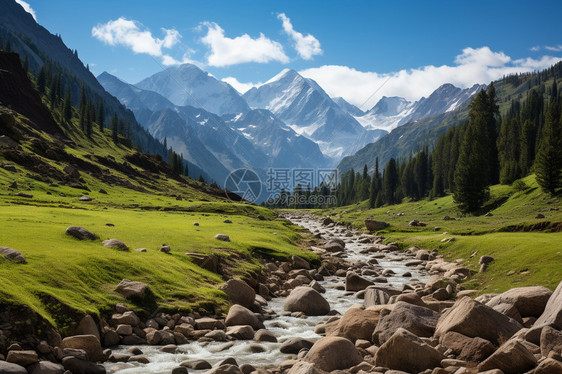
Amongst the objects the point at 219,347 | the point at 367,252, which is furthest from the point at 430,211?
the point at 219,347

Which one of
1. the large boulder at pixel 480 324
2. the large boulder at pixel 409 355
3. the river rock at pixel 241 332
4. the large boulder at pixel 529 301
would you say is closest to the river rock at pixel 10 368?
the river rock at pixel 241 332

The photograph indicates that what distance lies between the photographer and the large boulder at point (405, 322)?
53.6 ft

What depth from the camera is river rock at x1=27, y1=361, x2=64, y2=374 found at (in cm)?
1201

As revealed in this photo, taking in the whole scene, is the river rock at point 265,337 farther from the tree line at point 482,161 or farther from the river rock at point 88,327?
the tree line at point 482,161

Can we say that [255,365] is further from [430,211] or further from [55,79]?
[55,79]

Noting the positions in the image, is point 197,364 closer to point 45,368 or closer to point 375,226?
point 45,368

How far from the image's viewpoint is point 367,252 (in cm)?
5250

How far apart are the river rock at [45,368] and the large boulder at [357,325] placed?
10.4 meters

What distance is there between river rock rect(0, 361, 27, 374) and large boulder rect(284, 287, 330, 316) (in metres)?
14.5

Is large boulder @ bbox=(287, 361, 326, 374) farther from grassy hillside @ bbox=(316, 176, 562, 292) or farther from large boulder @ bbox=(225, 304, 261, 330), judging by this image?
grassy hillside @ bbox=(316, 176, 562, 292)

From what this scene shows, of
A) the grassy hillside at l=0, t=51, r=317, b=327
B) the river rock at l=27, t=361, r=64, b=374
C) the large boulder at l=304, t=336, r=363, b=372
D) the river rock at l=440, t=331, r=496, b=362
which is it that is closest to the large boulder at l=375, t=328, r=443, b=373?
the river rock at l=440, t=331, r=496, b=362

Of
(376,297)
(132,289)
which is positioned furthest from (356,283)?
(132,289)

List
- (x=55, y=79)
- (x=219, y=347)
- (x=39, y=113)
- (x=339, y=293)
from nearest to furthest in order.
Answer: (x=219, y=347) < (x=339, y=293) < (x=39, y=113) < (x=55, y=79)

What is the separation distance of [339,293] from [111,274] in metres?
15.2
